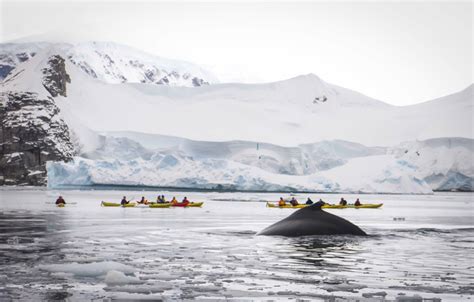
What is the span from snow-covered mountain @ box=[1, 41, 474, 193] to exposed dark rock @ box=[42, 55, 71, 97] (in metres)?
0.21

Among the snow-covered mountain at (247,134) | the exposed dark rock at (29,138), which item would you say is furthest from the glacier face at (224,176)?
the exposed dark rock at (29,138)

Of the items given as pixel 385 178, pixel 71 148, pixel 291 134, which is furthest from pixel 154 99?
pixel 385 178

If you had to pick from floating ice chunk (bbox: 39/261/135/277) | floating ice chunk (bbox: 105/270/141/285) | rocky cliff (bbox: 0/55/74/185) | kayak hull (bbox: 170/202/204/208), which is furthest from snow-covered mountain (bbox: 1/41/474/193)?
floating ice chunk (bbox: 105/270/141/285)

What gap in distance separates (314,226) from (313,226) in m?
0.04

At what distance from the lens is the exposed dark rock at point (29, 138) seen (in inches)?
4589

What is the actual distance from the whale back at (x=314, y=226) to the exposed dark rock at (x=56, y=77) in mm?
101973

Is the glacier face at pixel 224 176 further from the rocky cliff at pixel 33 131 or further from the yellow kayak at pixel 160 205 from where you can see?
the rocky cliff at pixel 33 131

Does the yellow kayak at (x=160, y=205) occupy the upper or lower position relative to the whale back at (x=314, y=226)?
upper

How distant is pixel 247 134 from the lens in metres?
100

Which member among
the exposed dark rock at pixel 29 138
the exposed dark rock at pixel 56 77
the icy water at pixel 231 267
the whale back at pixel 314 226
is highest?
the exposed dark rock at pixel 56 77

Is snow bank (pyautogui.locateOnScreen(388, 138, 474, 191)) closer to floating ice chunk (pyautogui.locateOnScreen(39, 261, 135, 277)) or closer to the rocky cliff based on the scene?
the rocky cliff

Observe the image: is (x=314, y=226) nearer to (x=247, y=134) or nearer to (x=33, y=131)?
(x=247, y=134)

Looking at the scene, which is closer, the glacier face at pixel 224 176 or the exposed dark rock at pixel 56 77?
the glacier face at pixel 224 176

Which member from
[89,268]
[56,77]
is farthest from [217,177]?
[89,268]
